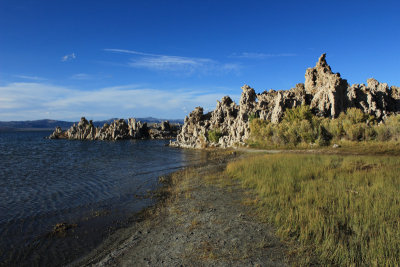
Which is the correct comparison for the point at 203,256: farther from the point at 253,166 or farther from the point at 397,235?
the point at 253,166

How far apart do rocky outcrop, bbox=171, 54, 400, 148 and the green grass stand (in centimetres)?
3781

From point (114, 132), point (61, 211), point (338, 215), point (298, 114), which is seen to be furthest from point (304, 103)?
point (114, 132)

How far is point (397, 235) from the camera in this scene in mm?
7422

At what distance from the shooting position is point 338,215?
943cm

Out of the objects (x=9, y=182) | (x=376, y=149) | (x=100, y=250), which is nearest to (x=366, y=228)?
(x=100, y=250)

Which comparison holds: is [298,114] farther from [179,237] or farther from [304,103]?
[179,237]

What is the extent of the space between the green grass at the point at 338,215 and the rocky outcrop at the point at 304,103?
1489 inches

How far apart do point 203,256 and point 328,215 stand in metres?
5.73

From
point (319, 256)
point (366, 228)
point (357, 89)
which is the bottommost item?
point (319, 256)

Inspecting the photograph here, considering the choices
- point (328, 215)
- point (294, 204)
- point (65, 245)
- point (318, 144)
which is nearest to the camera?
point (328, 215)

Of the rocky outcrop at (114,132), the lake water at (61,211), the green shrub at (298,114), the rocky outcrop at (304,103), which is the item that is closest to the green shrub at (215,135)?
the rocky outcrop at (304,103)

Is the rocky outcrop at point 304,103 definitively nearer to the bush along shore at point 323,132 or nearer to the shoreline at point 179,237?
the bush along shore at point 323,132

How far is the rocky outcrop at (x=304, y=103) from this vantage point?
51250 mm

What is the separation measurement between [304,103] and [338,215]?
166 feet
